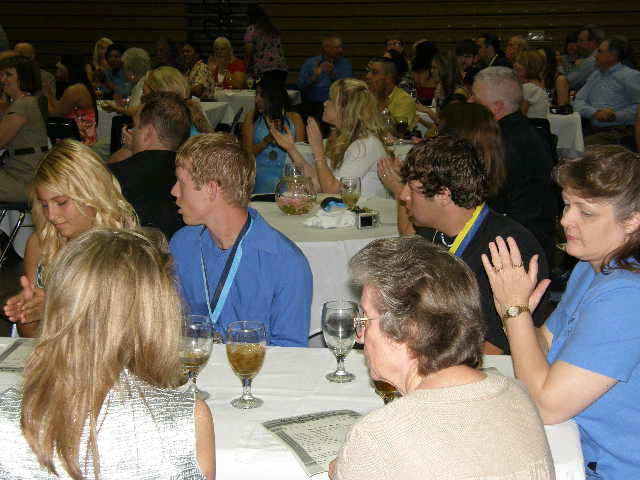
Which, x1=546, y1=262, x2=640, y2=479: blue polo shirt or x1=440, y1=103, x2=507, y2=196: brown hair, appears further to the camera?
x1=440, y1=103, x2=507, y2=196: brown hair

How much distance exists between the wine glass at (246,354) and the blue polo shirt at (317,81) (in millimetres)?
8776

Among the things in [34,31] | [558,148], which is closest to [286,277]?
[558,148]

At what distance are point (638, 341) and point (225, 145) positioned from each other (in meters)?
1.50

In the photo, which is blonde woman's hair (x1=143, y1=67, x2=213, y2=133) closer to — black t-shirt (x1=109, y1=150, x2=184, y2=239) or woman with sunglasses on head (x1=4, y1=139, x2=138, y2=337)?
black t-shirt (x1=109, y1=150, x2=184, y2=239)

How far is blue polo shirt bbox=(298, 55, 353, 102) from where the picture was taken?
10.6 meters

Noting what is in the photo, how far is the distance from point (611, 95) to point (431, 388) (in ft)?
26.0

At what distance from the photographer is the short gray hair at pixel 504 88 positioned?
486cm

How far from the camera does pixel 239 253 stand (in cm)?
272

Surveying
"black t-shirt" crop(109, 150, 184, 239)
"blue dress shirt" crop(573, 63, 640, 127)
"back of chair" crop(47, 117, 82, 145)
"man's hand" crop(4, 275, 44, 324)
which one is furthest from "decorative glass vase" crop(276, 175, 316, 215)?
"blue dress shirt" crop(573, 63, 640, 127)

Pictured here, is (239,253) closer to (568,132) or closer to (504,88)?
(504,88)

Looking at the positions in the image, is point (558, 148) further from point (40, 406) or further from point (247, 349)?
point (40, 406)

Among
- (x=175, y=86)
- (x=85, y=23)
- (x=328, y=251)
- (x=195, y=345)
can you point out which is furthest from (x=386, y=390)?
(x=85, y=23)

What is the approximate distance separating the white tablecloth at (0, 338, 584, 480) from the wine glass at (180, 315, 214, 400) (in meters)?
0.08

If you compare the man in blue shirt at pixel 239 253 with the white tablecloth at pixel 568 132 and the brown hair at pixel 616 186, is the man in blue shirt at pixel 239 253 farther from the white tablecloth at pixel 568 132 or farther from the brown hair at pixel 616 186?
the white tablecloth at pixel 568 132
